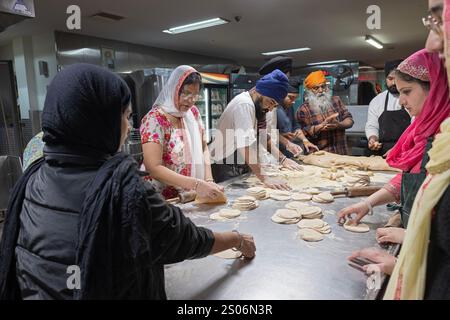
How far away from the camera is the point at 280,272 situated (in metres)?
1.08

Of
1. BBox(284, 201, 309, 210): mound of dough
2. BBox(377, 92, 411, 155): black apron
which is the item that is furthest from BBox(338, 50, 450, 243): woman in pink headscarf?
Result: BBox(377, 92, 411, 155): black apron

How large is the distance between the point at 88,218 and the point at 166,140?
3.87ft

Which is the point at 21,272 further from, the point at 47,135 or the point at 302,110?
the point at 302,110

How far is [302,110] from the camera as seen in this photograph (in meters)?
3.83

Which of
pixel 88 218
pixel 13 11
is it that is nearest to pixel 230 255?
pixel 88 218

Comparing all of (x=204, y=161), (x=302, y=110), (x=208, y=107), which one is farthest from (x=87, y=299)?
(x=208, y=107)

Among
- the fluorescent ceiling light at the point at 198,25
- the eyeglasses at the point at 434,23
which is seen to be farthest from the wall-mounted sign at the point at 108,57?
the eyeglasses at the point at 434,23

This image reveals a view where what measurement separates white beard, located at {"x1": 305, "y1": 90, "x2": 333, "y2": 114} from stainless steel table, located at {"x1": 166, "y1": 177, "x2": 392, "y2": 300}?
8.02ft

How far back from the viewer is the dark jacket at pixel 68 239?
78 centimetres

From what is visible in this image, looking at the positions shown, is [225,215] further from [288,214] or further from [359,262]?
[359,262]

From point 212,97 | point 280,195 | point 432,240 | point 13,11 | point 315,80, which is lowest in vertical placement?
point 280,195

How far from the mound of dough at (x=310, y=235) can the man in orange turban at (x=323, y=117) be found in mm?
2426

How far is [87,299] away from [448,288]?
2.66ft

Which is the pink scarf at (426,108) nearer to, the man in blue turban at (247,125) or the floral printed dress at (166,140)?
the man in blue turban at (247,125)
